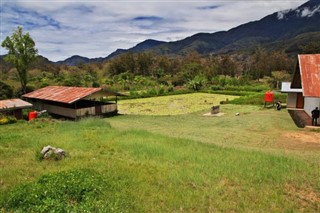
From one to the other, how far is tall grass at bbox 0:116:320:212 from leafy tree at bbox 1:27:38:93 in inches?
946

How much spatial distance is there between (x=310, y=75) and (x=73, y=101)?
58.6ft

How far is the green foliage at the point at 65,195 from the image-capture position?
6.12 m

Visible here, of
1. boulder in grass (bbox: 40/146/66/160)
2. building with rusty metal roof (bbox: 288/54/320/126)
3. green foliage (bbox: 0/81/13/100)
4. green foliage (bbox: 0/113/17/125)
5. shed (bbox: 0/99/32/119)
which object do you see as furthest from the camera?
green foliage (bbox: 0/81/13/100)

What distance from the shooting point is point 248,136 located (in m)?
15.8

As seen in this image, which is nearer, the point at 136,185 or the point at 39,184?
the point at 39,184

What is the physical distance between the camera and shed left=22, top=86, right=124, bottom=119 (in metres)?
24.3

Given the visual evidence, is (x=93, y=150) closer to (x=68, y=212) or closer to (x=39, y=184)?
(x=39, y=184)

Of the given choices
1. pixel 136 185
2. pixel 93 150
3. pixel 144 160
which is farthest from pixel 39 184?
pixel 93 150

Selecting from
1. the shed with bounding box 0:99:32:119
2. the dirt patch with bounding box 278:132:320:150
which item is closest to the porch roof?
the shed with bounding box 0:99:32:119

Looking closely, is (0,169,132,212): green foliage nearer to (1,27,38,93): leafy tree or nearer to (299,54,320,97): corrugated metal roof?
(299,54,320,97): corrugated metal roof

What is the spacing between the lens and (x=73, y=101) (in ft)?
76.8

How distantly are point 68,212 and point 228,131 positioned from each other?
12795 millimetres

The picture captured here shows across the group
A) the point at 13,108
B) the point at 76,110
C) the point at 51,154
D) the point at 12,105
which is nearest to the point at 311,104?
the point at 76,110

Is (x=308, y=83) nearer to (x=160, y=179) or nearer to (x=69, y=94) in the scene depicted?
(x=160, y=179)
